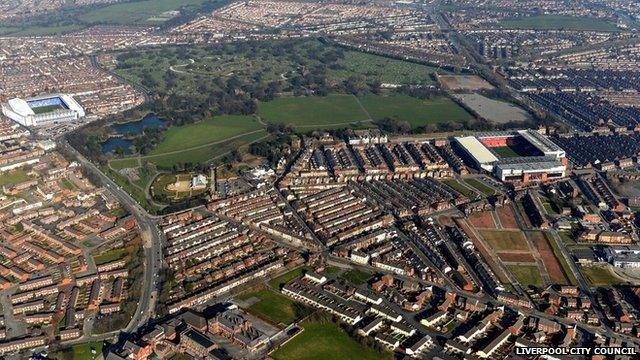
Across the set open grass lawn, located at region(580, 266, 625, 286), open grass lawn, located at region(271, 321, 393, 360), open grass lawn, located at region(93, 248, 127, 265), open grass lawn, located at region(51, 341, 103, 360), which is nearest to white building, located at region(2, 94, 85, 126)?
open grass lawn, located at region(93, 248, 127, 265)

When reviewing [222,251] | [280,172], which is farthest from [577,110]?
[222,251]

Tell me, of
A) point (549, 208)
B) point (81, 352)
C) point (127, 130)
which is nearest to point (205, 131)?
point (127, 130)

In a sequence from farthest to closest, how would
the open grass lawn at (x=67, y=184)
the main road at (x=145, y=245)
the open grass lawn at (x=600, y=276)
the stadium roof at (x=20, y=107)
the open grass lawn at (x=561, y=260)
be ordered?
the stadium roof at (x=20, y=107) < the open grass lawn at (x=67, y=184) < the open grass lawn at (x=561, y=260) < the open grass lawn at (x=600, y=276) < the main road at (x=145, y=245)

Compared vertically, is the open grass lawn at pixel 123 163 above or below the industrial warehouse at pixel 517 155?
below

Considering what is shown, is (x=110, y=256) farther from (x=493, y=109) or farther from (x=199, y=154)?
(x=493, y=109)

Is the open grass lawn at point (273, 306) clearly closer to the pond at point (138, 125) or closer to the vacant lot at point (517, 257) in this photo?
the vacant lot at point (517, 257)

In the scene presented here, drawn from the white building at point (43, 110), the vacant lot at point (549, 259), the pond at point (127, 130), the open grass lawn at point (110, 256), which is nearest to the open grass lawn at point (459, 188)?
the vacant lot at point (549, 259)
